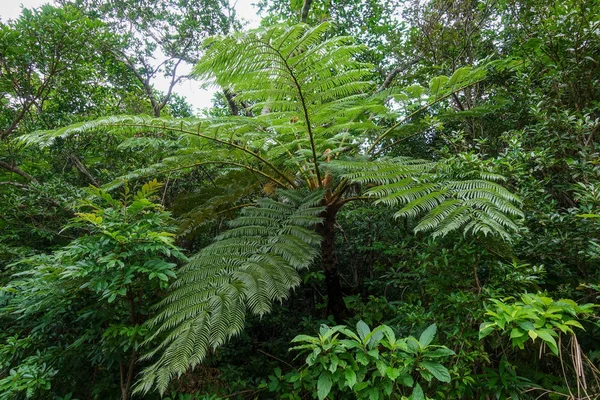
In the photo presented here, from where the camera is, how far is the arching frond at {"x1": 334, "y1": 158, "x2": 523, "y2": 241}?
4.34 feet

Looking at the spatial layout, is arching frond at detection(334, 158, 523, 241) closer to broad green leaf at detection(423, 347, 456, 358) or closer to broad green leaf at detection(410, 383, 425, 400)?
broad green leaf at detection(423, 347, 456, 358)

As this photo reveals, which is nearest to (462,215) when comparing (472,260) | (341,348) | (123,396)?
(472,260)

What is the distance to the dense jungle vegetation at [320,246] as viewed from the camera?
4.15ft

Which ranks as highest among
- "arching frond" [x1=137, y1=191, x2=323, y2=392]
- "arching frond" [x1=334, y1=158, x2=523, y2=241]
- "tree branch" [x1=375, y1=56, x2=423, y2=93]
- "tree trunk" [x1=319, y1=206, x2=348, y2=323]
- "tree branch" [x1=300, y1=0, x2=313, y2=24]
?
"tree branch" [x1=300, y1=0, x2=313, y2=24]

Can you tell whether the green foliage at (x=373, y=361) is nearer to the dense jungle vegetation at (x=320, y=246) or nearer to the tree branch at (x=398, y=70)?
the dense jungle vegetation at (x=320, y=246)

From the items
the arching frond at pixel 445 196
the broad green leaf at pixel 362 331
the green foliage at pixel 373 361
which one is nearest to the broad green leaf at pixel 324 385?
the green foliage at pixel 373 361

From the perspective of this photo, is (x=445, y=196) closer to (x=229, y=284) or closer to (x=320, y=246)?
(x=320, y=246)

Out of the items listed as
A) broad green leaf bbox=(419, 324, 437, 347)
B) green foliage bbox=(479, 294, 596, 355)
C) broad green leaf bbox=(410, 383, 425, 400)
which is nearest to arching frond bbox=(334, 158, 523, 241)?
green foliage bbox=(479, 294, 596, 355)

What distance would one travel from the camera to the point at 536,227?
1.64m

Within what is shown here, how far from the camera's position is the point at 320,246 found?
2.17 m

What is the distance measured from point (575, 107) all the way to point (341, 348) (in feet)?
7.64

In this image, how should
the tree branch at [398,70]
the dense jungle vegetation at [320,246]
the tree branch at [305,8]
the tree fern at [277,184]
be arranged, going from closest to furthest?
the dense jungle vegetation at [320,246] < the tree fern at [277,184] < the tree branch at [305,8] < the tree branch at [398,70]

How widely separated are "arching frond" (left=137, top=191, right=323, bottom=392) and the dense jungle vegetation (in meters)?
0.01

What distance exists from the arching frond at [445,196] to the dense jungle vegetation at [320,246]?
0.04 feet
